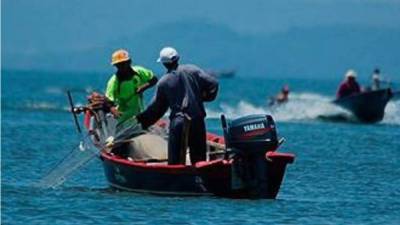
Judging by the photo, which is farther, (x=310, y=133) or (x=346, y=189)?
(x=310, y=133)

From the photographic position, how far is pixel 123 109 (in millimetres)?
21266

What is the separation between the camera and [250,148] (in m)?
19.0

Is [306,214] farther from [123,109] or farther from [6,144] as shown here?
[6,144]

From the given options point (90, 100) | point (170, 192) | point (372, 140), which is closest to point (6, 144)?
point (372, 140)

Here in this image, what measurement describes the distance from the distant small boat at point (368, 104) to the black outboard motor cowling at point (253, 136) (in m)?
22.2

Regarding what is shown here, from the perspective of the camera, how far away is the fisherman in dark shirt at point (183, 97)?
1961 cm

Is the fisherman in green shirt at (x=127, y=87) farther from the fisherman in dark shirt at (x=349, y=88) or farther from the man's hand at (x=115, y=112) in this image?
the fisherman in dark shirt at (x=349, y=88)

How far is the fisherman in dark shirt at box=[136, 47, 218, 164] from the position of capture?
19.6 meters

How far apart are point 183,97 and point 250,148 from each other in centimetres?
117

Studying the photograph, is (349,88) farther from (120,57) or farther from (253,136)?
(253,136)

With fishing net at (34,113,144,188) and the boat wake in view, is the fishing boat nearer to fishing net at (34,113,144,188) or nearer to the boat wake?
fishing net at (34,113,144,188)

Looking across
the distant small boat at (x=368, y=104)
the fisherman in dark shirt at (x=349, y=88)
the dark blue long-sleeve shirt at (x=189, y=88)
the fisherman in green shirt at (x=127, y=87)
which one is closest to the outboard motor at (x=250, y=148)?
the dark blue long-sleeve shirt at (x=189, y=88)

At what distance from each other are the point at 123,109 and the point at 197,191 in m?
2.25

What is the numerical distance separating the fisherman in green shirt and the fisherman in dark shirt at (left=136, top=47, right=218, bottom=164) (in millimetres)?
1262
